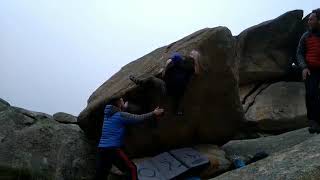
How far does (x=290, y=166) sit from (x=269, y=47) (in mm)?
11173

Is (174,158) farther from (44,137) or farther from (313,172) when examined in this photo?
(313,172)

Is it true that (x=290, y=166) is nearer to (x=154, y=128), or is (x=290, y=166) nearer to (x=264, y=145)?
(x=154, y=128)

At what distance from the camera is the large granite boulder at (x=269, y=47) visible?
1747cm

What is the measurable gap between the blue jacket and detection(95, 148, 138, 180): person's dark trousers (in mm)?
139

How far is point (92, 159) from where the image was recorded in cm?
1185

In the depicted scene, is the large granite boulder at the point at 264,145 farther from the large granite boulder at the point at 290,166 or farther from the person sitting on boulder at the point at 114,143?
the person sitting on boulder at the point at 114,143

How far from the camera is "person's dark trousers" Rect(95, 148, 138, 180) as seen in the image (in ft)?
30.8

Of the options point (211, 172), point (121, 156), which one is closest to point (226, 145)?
point (211, 172)

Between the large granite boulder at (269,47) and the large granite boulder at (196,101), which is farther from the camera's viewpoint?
the large granite boulder at (269,47)

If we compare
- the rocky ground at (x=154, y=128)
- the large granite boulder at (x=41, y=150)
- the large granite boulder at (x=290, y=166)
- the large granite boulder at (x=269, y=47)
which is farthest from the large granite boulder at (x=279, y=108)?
the large granite boulder at (x=290, y=166)

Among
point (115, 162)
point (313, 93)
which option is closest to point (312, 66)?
point (313, 93)

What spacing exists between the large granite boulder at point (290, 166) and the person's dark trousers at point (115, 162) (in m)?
2.10

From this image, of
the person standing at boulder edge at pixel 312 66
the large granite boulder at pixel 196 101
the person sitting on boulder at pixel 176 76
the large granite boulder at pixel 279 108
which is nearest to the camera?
the person standing at boulder edge at pixel 312 66

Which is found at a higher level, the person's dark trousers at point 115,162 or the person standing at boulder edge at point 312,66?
the person standing at boulder edge at point 312,66
